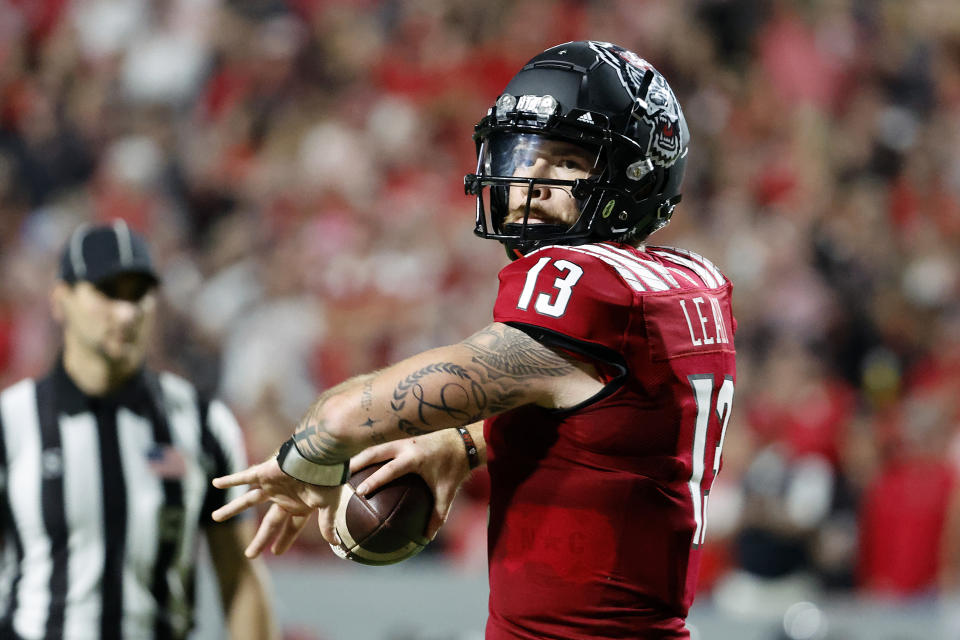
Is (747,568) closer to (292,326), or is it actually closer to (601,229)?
(292,326)

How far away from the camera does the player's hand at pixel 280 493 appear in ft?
8.04

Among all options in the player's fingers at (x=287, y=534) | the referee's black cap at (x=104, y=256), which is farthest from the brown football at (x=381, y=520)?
the referee's black cap at (x=104, y=256)

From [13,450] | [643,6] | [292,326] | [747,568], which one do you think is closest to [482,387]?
[13,450]

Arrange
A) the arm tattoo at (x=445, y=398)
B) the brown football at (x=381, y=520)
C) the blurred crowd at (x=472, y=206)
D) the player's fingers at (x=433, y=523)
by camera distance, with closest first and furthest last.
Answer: the arm tattoo at (x=445, y=398)
the brown football at (x=381, y=520)
the player's fingers at (x=433, y=523)
the blurred crowd at (x=472, y=206)

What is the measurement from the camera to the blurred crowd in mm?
6664

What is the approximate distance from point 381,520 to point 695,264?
890mm

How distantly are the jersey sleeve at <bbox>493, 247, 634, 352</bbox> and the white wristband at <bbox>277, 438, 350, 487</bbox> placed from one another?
0.43 meters

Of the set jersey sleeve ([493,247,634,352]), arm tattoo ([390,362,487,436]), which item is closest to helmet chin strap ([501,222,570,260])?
jersey sleeve ([493,247,634,352])

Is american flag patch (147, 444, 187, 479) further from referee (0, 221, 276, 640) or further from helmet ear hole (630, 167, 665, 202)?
helmet ear hole (630, 167, 665, 202)

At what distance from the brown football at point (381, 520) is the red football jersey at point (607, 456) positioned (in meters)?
0.17

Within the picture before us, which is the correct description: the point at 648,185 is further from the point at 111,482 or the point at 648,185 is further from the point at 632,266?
the point at 111,482

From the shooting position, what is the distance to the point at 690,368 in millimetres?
2500

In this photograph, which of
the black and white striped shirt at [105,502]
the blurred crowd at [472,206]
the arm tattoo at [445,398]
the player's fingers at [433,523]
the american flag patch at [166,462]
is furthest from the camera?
the blurred crowd at [472,206]

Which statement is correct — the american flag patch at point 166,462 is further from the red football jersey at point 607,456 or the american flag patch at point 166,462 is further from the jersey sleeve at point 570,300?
the jersey sleeve at point 570,300
